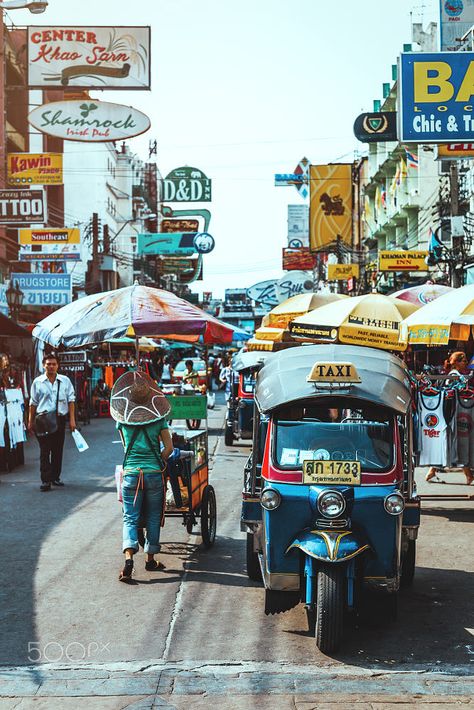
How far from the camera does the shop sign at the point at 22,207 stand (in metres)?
23.6

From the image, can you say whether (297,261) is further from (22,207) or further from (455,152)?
(455,152)

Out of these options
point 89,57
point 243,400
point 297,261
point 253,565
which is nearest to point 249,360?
point 243,400

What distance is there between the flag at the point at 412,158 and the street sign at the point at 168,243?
12326 millimetres

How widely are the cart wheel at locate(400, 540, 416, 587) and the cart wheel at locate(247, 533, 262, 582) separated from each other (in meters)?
1.27

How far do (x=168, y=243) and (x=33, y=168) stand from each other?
21977 mm

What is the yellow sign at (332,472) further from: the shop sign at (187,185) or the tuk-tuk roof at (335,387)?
the shop sign at (187,185)

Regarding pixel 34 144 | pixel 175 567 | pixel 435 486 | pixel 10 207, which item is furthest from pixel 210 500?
pixel 34 144

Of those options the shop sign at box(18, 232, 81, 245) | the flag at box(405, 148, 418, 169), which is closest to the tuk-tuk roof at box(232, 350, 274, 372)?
the shop sign at box(18, 232, 81, 245)

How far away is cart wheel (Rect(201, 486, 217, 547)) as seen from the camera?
972 centimetres

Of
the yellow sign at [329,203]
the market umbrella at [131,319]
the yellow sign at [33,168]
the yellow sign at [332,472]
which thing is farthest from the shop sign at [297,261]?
the yellow sign at [332,472]

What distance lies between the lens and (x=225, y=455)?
19.0 m

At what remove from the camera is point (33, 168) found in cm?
2645

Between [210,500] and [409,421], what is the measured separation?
2.79 metres

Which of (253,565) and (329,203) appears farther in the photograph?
(329,203)
